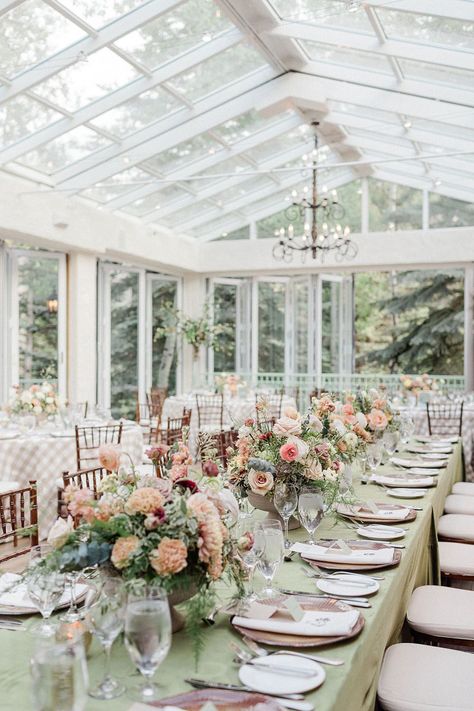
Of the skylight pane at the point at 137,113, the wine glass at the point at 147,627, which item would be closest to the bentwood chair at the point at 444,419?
the skylight pane at the point at 137,113

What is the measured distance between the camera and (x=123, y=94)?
7082 mm

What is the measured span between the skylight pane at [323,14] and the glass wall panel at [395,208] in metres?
5.39

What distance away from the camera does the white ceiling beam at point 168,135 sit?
8.02 metres

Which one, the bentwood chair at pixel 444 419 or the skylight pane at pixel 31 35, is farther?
the bentwood chair at pixel 444 419

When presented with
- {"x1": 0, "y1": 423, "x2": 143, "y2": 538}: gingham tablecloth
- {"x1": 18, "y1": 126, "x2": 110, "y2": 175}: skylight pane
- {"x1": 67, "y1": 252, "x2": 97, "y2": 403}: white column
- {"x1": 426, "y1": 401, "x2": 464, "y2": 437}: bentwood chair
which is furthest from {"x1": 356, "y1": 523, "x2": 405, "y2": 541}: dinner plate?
{"x1": 67, "y1": 252, "x2": 97, "y2": 403}: white column

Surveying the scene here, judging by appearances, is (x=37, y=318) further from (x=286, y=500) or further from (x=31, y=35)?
(x=286, y=500)

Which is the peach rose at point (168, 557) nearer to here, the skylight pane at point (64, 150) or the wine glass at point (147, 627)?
the wine glass at point (147, 627)

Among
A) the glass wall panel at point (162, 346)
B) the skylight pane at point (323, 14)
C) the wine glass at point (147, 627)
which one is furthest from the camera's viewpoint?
the glass wall panel at point (162, 346)

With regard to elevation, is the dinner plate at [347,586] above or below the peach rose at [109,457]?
below

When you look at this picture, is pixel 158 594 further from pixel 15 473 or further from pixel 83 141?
pixel 83 141

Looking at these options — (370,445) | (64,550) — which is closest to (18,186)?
(370,445)

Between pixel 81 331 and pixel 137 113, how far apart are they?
9.60 ft

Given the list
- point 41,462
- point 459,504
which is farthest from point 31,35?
point 459,504

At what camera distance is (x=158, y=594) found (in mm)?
1395
